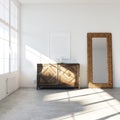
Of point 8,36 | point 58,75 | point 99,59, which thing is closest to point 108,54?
point 99,59

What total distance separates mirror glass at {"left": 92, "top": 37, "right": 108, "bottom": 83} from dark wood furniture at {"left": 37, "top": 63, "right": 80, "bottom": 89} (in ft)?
3.00

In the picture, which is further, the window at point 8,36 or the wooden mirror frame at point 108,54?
the wooden mirror frame at point 108,54

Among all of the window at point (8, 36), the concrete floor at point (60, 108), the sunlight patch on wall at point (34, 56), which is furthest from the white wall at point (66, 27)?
the concrete floor at point (60, 108)

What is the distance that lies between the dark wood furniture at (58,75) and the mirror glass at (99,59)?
92 cm

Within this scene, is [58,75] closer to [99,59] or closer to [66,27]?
[99,59]

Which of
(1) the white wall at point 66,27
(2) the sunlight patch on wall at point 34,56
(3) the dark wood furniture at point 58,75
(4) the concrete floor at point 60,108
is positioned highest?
(1) the white wall at point 66,27

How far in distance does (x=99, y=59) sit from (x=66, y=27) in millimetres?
1878

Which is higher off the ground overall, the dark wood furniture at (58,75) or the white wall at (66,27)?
the white wall at (66,27)

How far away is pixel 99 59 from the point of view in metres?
9.83

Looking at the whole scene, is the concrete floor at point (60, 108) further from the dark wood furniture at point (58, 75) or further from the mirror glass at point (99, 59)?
the mirror glass at point (99, 59)

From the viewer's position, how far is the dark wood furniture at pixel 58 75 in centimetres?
929

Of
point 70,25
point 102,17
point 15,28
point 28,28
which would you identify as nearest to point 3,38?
point 15,28

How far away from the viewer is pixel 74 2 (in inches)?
384

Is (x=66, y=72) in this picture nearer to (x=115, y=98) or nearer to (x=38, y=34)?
(x=38, y=34)
